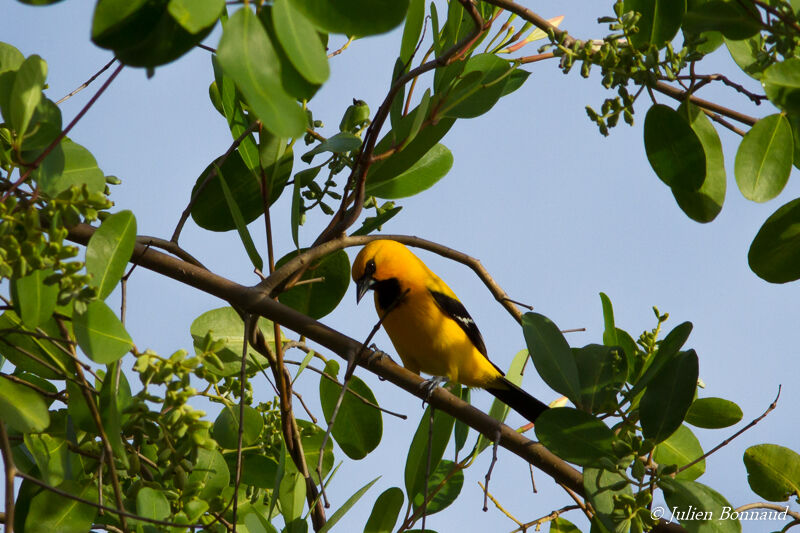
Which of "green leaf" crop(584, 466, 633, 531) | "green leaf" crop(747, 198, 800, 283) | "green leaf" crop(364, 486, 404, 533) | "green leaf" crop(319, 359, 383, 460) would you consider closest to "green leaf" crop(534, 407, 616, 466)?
"green leaf" crop(584, 466, 633, 531)

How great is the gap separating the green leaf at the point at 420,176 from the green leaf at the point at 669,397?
4.47 ft

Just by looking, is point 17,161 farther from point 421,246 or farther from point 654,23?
point 654,23

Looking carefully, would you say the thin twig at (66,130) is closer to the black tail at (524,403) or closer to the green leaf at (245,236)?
the green leaf at (245,236)

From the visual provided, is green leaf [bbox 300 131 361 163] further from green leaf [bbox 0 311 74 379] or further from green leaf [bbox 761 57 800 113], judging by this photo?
green leaf [bbox 761 57 800 113]

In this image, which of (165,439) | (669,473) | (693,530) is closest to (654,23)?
(669,473)

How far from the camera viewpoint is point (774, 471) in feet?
9.86

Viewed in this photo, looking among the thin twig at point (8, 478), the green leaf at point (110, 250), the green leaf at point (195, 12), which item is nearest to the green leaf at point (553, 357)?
the green leaf at point (110, 250)

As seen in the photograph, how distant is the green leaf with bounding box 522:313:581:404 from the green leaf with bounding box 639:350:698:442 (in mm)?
293

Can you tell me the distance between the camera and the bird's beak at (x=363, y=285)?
5.68m

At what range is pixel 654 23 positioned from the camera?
268 centimetres

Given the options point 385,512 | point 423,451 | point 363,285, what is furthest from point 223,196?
point 363,285

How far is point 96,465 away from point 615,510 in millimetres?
1802

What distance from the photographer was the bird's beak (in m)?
5.68

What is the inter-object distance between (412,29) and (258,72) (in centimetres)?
164
